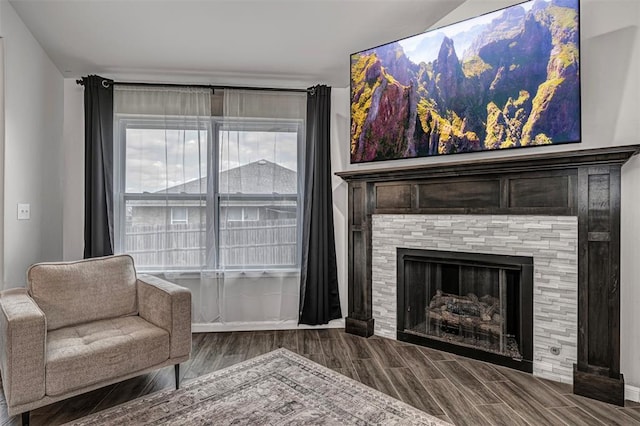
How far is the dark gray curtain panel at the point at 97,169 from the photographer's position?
10.7 ft

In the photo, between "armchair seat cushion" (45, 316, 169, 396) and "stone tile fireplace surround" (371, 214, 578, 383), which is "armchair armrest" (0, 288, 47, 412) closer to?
"armchair seat cushion" (45, 316, 169, 396)

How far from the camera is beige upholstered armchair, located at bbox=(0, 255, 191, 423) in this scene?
182cm

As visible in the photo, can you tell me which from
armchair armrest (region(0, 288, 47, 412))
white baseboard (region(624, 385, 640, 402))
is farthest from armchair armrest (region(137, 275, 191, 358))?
white baseboard (region(624, 385, 640, 402))

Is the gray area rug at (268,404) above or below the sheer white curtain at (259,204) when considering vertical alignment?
below

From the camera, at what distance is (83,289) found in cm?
248

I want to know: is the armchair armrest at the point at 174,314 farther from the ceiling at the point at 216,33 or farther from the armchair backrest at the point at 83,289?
the ceiling at the point at 216,33

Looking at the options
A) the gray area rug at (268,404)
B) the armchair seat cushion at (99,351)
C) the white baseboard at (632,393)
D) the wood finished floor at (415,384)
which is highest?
the armchair seat cushion at (99,351)

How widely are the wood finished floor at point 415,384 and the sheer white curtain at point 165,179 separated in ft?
2.78

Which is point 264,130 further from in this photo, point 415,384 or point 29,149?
point 415,384

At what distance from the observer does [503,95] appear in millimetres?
2564

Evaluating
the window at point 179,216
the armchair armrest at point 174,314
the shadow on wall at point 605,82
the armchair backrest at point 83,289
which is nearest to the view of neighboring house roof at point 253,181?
the window at point 179,216

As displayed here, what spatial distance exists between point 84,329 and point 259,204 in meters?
1.82

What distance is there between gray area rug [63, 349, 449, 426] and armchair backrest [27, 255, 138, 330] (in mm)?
A: 686

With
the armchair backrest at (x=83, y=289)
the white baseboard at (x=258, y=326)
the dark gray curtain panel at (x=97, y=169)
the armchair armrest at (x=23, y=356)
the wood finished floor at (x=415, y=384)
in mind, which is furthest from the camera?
the white baseboard at (x=258, y=326)
